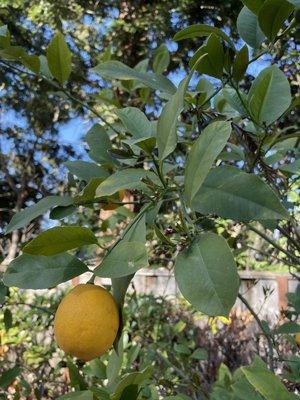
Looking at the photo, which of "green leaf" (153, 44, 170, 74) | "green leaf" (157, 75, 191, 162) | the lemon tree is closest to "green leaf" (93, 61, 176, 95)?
the lemon tree

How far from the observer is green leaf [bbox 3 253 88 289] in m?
0.58

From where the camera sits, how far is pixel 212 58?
0.68 meters

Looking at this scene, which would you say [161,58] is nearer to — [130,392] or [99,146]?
[99,146]

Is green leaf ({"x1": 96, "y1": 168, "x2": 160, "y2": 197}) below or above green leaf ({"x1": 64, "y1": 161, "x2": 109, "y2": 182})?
below

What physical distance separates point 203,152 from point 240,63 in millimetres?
222

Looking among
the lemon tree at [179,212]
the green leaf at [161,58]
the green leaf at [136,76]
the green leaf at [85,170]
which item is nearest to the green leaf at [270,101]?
the lemon tree at [179,212]

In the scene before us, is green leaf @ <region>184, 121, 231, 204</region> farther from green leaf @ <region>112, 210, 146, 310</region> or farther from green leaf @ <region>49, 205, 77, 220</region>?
green leaf @ <region>49, 205, 77, 220</region>

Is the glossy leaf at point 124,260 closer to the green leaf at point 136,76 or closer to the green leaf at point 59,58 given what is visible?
the green leaf at point 136,76

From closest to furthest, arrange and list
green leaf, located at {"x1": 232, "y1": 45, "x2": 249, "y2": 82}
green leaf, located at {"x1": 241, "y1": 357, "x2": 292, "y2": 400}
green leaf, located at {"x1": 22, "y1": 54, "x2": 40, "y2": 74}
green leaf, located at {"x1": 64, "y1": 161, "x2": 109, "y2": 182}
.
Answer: green leaf, located at {"x1": 241, "y1": 357, "x2": 292, "y2": 400}
green leaf, located at {"x1": 232, "y1": 45, "x2": 249, "y2": 82}
green leaf, located at {"x1": 64, "y1": 161, "x2": 109, "y2": 182}
green leaf, located at {"x1": 22, "y1": 54, "x2": 40, "y2": 74}

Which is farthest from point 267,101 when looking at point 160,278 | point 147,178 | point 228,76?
point 160,278

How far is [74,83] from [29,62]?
552cm

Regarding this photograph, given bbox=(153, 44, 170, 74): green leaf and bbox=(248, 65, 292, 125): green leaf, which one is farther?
bbox=(153, 44, 170, 74): green leaf

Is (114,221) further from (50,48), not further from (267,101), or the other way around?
(267,101)

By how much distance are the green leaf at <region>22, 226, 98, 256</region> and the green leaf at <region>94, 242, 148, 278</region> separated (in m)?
0.03
